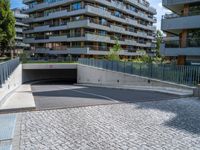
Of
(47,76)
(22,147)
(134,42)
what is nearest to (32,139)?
(22,147)

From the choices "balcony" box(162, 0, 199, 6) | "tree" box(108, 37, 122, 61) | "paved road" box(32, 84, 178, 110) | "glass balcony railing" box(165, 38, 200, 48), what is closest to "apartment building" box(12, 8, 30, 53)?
"tree" box(108, 37, 122, 61)

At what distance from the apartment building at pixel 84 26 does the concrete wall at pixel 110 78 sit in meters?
12.6

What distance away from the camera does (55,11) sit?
50.9m

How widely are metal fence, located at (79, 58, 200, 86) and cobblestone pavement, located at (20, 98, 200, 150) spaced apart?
16.9ft

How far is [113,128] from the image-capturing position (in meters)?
7.16

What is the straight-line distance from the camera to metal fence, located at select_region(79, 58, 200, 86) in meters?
14.8

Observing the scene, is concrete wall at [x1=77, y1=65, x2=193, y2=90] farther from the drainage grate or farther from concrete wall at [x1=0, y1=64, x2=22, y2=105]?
the drainage grate

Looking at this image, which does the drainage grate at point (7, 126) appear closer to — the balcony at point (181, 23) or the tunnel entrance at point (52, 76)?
the balcony at point (181, 23)

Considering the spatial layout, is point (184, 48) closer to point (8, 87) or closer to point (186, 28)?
point (186, 28)

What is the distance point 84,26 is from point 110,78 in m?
21.8

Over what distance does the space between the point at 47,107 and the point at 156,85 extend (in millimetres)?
10150

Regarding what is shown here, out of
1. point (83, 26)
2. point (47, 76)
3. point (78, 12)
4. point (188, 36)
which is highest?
point (78, 12)

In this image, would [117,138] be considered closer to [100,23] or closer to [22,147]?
[22,147]

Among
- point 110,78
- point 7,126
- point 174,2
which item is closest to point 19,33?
point 110,78
